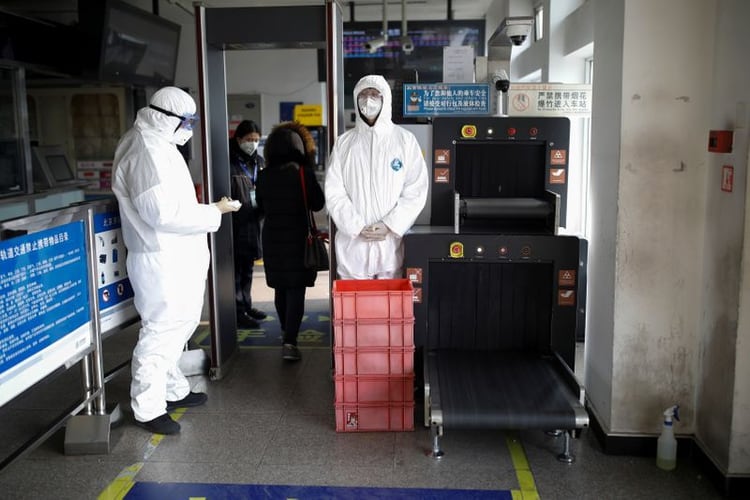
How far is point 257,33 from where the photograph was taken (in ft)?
12.7

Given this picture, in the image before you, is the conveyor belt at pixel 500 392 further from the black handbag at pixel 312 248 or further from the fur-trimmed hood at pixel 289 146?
the fur-trimmed hood at pixel 289 146

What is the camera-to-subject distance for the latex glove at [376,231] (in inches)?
145

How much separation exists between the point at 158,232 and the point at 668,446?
2.46 meters

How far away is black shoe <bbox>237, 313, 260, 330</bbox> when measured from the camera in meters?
5.26

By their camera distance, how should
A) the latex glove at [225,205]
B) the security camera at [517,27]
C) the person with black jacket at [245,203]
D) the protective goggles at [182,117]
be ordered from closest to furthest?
the protective goggles at [182,117], the latex glove at [225,205], the security camera at [517,27], the person with black jacket at [245,203]

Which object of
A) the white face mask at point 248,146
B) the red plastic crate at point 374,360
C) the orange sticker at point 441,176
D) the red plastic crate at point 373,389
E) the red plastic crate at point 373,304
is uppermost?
the white face mask at point 248,146

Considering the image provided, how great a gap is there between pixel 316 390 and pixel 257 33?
2003 millimetres

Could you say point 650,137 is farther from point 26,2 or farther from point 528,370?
point 26,2

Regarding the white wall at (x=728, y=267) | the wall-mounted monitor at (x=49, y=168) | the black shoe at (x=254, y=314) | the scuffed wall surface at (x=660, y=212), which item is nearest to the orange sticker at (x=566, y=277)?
→ the scuffed wall surface at (x=660, y=212)

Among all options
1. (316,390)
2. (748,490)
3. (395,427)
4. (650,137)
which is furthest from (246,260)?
(748,490)

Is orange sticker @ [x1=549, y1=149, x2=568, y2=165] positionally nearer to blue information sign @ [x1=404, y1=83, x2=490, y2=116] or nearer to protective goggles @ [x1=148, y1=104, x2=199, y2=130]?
blue information sign @ [x1=404, y1=83, x2=490, y2=116]

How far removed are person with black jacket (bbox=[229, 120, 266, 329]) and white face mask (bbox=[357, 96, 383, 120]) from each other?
132 centimetres

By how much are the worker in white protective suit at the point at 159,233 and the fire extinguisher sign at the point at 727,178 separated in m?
2.25

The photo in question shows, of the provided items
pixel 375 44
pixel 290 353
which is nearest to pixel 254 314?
pixel 290 353
